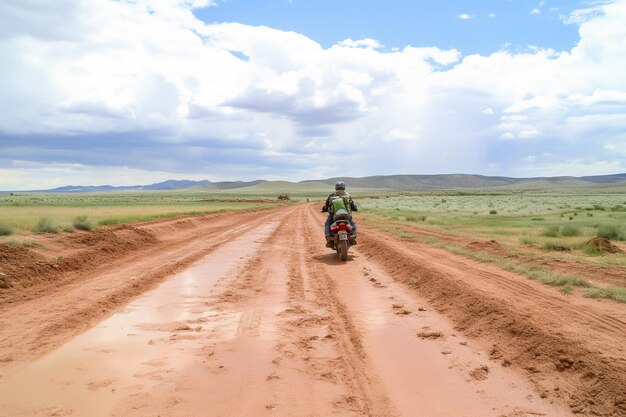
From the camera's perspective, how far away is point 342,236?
15570 mm

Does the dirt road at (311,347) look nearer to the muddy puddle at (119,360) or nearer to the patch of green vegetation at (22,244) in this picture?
the muddy puddle at (119,360)

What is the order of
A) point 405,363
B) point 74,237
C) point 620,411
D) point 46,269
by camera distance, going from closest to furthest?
point 620,411 < point 405,363 < point 46,269 < point 74,237

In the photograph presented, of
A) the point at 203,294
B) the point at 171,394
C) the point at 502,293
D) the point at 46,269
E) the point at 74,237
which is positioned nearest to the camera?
the point at 171,394

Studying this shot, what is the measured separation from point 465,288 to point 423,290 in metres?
1.15

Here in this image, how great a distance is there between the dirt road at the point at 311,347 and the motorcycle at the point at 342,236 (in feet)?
10.0

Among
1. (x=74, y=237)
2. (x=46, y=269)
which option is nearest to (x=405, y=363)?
(x=46, y=269)

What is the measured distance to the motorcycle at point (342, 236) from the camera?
51.1ft

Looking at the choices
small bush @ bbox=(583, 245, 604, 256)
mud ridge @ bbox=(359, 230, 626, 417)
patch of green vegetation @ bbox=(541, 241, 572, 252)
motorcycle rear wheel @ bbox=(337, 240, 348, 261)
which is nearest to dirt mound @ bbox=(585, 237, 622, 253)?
small bush @ bbox=(583, 245, 604, 256)

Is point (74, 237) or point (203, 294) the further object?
point (74, 237)

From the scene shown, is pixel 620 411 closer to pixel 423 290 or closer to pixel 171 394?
pixel 171 394

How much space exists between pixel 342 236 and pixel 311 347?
8665mm

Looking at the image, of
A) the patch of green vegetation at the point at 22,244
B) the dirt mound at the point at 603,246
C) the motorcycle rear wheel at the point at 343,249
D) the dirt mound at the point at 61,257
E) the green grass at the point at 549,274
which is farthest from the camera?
the dirt mound at the point at 603,246

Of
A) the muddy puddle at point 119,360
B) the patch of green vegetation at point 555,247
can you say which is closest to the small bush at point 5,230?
the muddy puddle at point 119,360

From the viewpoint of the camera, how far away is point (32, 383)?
5574mm
